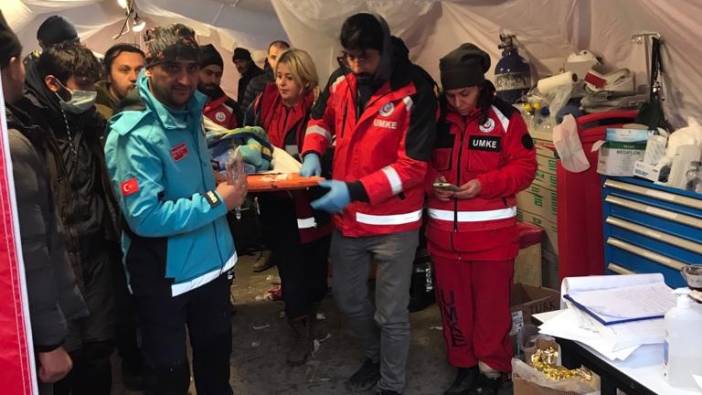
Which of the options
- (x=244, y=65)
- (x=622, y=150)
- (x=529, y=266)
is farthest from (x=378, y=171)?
(x=244, y=65)

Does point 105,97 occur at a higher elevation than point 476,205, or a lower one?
higher

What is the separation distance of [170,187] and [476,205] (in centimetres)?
121

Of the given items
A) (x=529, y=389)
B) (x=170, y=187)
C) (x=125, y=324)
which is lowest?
(x=529, y=389)

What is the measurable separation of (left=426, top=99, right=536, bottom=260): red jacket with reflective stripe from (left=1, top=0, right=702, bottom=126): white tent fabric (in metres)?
0.60

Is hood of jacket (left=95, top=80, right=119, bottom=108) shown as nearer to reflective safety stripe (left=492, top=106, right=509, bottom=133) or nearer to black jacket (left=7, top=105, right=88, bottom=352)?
black jacket (left=7, top=105, right=88, bottom=352)

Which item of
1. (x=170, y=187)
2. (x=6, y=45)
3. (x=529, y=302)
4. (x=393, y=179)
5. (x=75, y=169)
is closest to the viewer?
(x=6, y=45)

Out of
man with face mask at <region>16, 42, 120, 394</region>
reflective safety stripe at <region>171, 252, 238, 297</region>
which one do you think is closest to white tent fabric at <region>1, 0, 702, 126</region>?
man with face mask at <region>16, 42, 120, 394</region>

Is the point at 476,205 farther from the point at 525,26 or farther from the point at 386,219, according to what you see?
the point at 525,26

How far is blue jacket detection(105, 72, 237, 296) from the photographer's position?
1904 mm

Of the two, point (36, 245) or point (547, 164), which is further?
point (547, 164)

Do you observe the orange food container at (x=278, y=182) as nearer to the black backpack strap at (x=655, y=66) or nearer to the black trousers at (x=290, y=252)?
the black trousers at (x=290, y=252)

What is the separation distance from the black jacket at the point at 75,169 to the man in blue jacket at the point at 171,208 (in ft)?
0.83

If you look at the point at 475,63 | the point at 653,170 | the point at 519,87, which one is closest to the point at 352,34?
the point at 475,63

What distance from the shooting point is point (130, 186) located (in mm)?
1892
